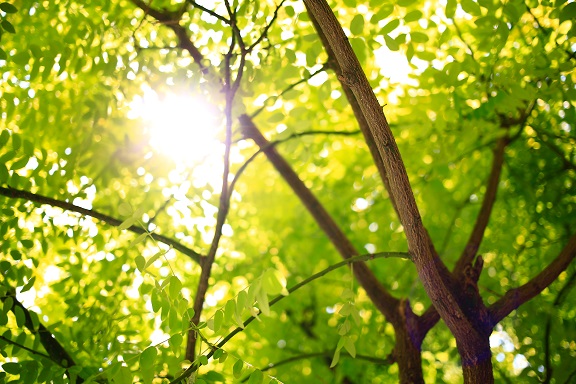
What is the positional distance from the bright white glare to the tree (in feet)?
0.09

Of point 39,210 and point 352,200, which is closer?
point 39,210

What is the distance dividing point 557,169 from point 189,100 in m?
2.33

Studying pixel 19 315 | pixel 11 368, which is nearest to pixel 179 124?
pixel 19 315

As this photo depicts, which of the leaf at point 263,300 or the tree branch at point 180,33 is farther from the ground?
the tree branch at point 180,33

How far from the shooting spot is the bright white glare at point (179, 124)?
2668mm

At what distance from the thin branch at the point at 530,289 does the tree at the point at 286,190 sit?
0.4 inches

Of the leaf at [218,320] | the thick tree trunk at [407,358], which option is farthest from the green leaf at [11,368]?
the thick tree trunk at [407,358]

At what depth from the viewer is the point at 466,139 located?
2947 millimetres

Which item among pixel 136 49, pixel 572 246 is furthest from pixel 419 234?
pixel 136 49

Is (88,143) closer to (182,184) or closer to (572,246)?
(182,184)

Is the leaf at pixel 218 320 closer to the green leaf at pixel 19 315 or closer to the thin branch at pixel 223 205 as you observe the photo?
the thin branch at pixel 223 205

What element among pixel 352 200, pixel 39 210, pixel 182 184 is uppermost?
pixel 352 200

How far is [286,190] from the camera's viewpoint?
168 inches

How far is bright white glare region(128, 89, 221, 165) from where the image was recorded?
2668 mm
